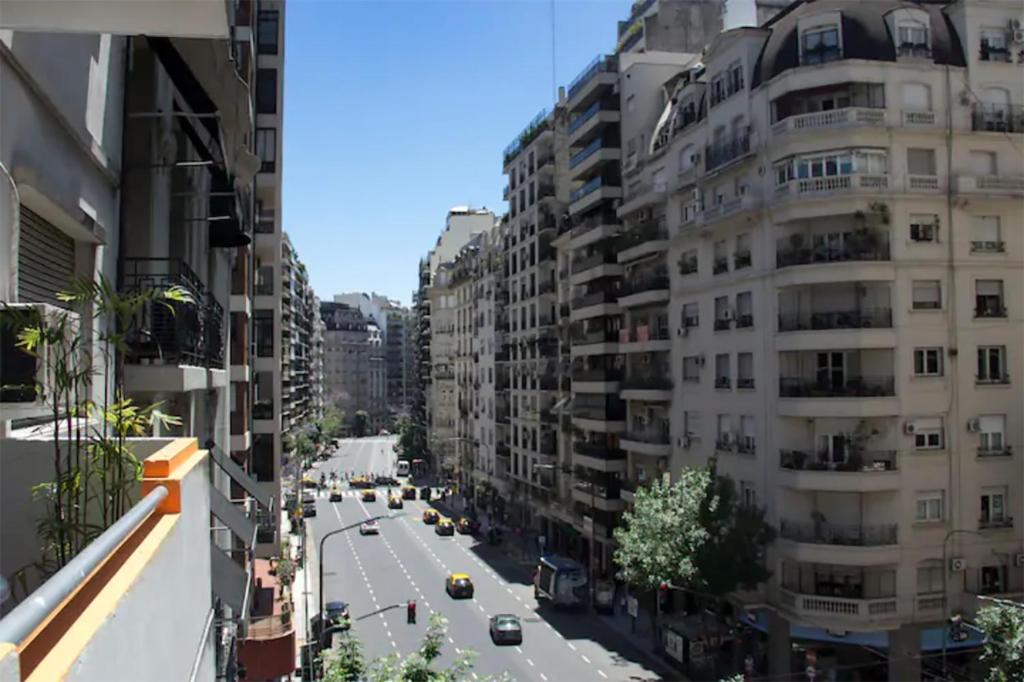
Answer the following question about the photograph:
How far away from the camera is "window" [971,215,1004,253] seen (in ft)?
102

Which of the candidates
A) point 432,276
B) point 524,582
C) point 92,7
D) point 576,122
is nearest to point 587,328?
point 576,122

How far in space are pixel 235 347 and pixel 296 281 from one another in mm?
71882

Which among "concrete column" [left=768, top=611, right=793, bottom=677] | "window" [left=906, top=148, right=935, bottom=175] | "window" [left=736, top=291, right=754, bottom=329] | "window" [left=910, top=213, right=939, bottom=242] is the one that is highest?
"window" [left=906, top=148, right=935, bottom=175]

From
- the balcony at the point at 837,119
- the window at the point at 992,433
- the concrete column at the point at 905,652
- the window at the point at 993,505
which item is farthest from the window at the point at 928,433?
the balcony at the point at 837,119

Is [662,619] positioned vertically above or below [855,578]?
below

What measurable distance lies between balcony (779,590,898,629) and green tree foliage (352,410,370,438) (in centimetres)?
15664

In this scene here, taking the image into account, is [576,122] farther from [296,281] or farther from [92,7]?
[296,281]

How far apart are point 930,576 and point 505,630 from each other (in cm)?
1727

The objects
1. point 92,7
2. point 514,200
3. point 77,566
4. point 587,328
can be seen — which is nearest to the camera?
point 77,566

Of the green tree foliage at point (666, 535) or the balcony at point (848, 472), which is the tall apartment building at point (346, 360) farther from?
the balcony at point (848, 472)

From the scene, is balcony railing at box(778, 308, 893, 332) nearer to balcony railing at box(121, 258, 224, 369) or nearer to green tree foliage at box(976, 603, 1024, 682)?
green tree foliage at box(976, 603, 1024, 682)

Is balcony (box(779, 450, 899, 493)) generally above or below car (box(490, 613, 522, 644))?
above

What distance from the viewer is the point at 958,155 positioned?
3136cm

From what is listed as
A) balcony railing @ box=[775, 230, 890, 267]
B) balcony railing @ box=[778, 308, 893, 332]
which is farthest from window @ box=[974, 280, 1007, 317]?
balcony railing @ box=[775, 230, 890, 267]
